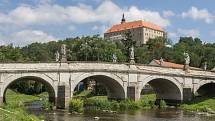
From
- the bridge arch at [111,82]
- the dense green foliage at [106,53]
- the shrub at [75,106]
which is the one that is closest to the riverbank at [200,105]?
the bridge arch at [111,82]

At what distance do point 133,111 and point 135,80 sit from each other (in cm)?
667

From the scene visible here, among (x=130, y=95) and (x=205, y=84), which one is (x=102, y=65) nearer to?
(x=130, y=95)

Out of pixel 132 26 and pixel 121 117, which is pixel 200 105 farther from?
pixel 132 26

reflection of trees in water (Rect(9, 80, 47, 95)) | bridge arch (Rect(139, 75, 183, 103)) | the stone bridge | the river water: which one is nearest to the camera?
the river water

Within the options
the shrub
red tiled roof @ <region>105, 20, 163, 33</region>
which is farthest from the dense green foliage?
red tiled roof @ <region>105, 20, 163, 33</region>

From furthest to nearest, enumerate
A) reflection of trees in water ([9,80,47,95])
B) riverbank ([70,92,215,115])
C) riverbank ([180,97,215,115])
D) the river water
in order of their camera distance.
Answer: reflection of trees in water ([9,80,47,95]) < riverbank ([70,92,215,115]) < riverbank ([180,97,215,115]) < the river water

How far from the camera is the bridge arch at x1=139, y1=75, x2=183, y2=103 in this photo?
178ft

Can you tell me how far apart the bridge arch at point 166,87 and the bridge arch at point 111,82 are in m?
2.88

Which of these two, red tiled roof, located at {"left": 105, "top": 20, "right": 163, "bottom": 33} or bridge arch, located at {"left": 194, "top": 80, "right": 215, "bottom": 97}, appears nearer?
bridge arch, located at {"left": 194, "top": 80, "right": 215, "bottom": 97}

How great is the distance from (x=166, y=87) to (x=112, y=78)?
11523 millimetres

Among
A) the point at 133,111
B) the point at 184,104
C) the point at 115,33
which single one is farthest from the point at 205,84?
the point at 115,33

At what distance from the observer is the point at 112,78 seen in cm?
5128

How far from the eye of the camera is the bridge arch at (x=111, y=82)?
161 feet

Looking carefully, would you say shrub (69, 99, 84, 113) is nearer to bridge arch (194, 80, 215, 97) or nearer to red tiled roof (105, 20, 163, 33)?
bridge arch (194, 80, 215, 97)
